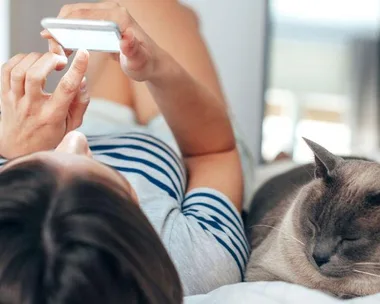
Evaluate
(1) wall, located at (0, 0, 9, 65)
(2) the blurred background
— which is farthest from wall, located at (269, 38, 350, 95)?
(1) wall, located at (0, 0, 9, 65)

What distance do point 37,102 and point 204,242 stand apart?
0.95 ft

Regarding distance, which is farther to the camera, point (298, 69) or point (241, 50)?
point (298, 69)

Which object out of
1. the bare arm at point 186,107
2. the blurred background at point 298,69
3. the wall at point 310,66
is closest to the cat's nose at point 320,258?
the bare arm at point 186,107

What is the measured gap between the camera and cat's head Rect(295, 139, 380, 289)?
0.76 m

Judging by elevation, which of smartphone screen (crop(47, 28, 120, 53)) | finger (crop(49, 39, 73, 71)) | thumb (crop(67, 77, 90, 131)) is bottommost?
thumb (crop(67, 77, 90, 131))

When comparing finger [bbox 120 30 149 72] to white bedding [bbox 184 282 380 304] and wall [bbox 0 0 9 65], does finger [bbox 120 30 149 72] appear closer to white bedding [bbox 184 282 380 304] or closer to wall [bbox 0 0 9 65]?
white bedding [bbox 184 282 380 304]

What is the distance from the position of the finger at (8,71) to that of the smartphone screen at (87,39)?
0.20 feet

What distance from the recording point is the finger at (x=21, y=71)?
797 mm

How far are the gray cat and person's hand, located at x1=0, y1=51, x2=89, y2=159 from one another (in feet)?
1.05

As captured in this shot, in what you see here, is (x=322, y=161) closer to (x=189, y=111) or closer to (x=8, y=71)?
(x=189, y=111)

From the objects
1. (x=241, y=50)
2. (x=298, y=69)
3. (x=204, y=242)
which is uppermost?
(x=204, y=242)

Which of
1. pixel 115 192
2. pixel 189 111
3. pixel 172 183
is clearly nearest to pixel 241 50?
pixel 189 111

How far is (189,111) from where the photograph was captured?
0.98 metres

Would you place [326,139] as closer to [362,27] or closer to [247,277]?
[362,27]
